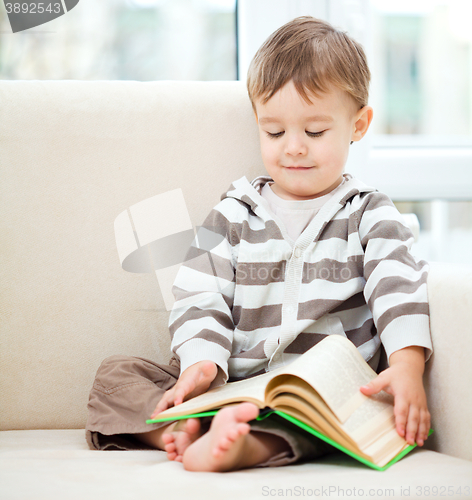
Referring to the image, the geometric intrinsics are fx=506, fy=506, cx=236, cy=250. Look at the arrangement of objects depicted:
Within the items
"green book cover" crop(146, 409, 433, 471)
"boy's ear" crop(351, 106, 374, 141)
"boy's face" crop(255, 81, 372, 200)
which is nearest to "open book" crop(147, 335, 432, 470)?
"green book cover" crop(146, 409, 433, 471)

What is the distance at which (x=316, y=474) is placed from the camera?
520 mm

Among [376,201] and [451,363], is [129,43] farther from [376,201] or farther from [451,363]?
[451,363]

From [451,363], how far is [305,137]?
40 cm

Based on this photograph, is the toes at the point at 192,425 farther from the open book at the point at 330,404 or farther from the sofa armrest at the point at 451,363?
the sofa armrest at the point at 451,363

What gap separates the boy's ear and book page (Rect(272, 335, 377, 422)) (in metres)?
0.41

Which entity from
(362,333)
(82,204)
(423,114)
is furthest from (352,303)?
(423,114)

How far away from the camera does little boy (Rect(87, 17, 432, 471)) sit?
702mm

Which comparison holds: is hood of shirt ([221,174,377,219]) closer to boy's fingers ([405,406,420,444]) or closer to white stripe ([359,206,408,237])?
white stripe ([359,206,408,237])

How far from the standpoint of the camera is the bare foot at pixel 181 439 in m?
0.60

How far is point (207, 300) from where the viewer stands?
2.63 ft

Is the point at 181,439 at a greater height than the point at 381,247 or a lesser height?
lesser

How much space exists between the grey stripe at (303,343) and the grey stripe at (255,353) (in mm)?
37

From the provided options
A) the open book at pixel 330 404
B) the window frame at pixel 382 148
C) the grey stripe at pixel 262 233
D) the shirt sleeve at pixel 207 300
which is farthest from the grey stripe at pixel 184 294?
the window frame at pixel 382 148

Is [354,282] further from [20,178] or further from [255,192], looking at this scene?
[20,178]
